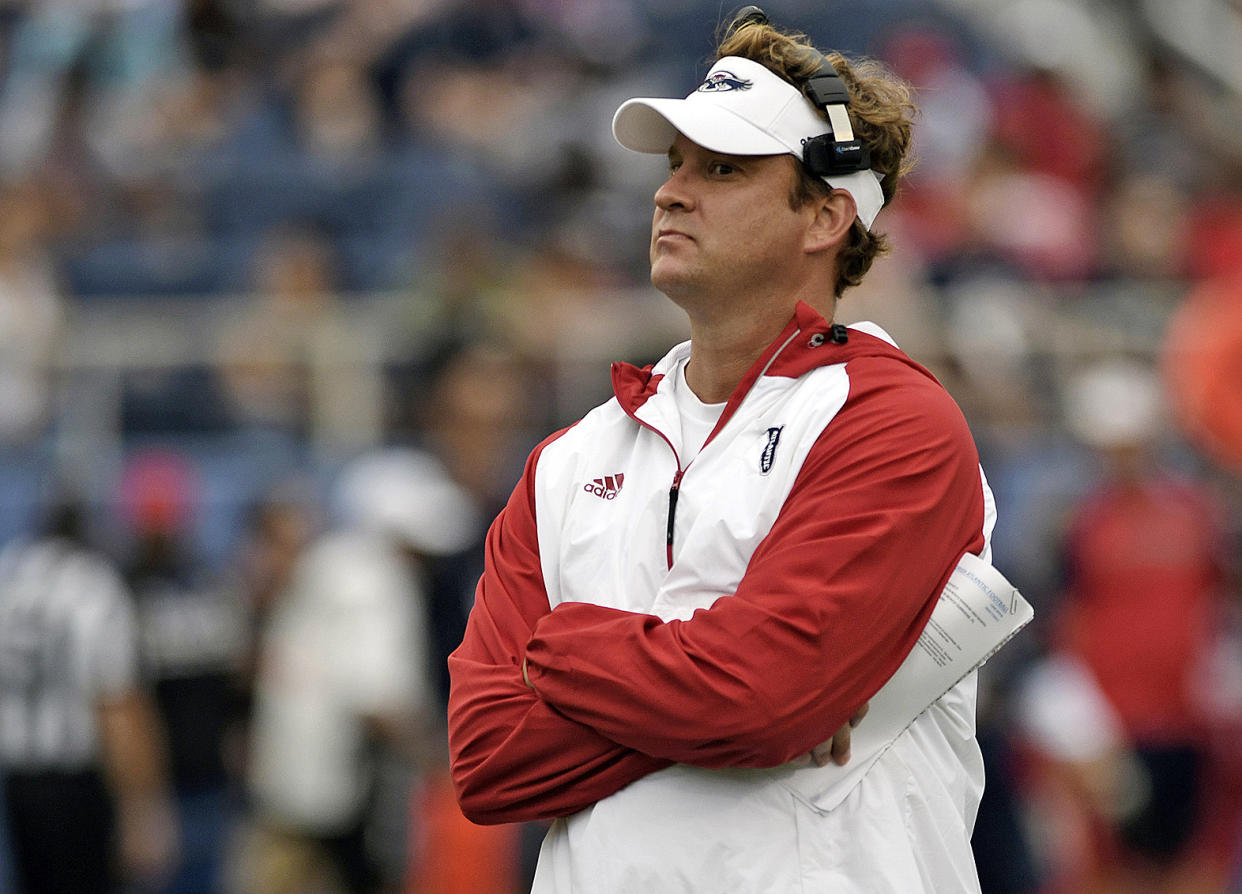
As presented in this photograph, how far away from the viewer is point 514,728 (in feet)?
9.85

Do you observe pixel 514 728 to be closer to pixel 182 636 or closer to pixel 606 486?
pixel 606 486

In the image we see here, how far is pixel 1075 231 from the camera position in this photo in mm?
10922

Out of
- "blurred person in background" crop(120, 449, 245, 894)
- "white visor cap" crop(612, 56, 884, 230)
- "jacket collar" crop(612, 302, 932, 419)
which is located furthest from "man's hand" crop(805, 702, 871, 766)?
"blurred person in background" crop(120, 449, 245, 894)

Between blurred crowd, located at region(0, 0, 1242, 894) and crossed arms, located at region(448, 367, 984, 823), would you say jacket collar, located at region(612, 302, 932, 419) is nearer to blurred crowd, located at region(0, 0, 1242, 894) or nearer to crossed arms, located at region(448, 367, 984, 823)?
crossed arms, located at region(448, 367, 984, 823)

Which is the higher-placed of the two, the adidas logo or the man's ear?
the man's ear

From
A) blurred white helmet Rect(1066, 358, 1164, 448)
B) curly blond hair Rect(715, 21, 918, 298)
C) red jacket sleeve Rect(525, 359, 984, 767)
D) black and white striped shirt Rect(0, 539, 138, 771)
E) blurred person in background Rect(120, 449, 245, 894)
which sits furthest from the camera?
blurred person in background Rect(120, 449, 245, 894)

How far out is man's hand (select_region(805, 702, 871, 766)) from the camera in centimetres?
290

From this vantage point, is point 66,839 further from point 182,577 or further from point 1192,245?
point 1192,245

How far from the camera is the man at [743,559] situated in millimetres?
2840

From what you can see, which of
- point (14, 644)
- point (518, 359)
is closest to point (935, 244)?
point (518, 359)

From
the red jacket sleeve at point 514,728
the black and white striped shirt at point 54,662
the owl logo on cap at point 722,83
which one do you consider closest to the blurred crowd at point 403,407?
the black and white striped shirt at point 54,662

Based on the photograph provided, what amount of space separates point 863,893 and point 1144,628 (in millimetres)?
5458

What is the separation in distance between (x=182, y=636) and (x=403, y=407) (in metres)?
1.46

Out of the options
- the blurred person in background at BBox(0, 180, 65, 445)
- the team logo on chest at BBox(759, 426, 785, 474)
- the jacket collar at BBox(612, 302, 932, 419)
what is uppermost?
the jacket collar at BBox(612, 302, 932, 419)
